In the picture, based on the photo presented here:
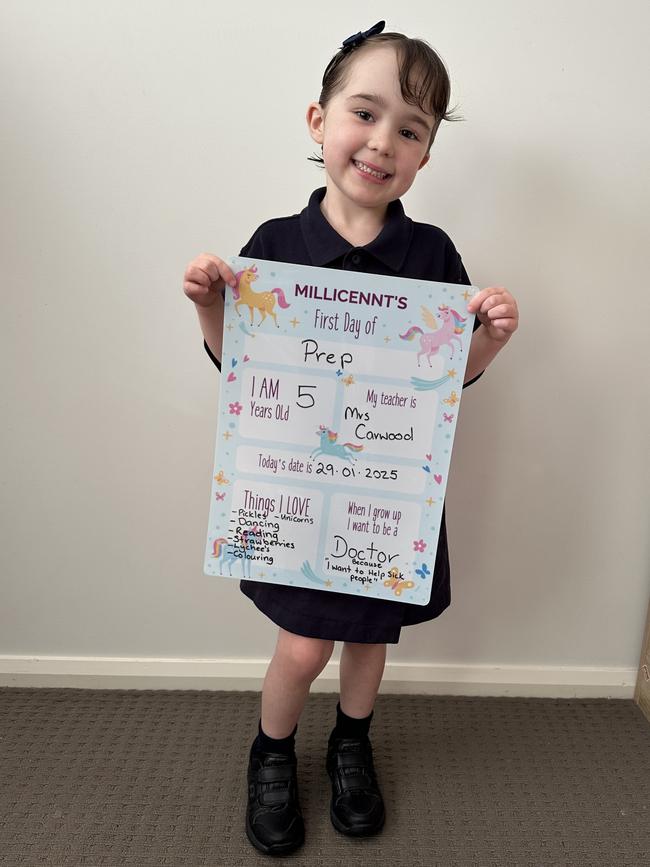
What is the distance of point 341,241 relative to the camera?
89 cm

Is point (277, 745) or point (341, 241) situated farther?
point (277, 745)

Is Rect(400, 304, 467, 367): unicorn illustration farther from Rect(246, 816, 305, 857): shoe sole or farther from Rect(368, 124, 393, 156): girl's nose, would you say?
Rect(246, 816, 305, 857): shoe sole

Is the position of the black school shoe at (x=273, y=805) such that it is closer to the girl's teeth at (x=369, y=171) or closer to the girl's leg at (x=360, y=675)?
the girl's leg at (x=360, y=675)

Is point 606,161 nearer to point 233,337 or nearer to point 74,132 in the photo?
point 233,337

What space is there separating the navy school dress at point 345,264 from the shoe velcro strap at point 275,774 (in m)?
0.22

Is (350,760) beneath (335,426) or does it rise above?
beneath

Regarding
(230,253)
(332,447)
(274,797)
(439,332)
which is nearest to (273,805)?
(274,797)

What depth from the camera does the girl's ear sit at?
35.8 inches

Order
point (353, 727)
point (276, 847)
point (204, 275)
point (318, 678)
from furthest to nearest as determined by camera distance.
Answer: point (318, 678)
point (353, 727)
point (276, 847)
point (204, 275)

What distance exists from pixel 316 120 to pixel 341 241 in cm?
16

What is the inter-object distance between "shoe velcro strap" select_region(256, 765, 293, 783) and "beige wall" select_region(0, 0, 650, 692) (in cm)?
29

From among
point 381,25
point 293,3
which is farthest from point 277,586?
point 293,3

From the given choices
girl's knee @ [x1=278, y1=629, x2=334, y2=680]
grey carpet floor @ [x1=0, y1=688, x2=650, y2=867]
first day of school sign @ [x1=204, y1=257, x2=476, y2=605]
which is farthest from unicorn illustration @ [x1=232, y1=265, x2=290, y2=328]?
grey carpet floor @ [x1=0, y1=688, x2=650, y2=867]

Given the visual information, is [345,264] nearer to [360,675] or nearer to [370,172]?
[370,172]
